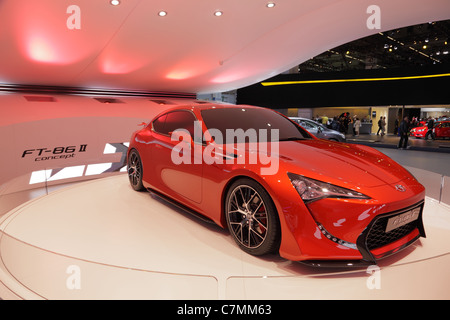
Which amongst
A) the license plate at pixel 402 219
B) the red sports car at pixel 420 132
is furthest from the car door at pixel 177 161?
the red sports car at pixel 420 132

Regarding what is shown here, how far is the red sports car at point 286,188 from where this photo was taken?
6.17 feet

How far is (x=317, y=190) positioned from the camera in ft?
6.39

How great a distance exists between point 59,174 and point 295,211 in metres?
4.56

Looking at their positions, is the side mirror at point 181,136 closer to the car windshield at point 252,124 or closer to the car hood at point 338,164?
the car windshield at point 252,124

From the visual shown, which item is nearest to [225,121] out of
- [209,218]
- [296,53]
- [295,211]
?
[209,218]

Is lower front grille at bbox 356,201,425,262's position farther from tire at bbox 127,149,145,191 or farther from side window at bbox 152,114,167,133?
tire at bbox 127,149,145,191

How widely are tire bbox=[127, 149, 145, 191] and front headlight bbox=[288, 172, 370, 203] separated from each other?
7.98 feet

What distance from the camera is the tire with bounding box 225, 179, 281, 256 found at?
2.06m

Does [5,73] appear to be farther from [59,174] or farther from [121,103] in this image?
[59,174]

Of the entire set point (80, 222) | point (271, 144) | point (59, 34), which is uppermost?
point (59, 34)

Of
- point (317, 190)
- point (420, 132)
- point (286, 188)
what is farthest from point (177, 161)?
point (420, 132)

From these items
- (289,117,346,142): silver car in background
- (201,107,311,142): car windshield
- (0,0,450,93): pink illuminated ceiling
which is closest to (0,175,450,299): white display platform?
(201,107,311,142): car windshield

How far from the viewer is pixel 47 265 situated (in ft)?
5.99

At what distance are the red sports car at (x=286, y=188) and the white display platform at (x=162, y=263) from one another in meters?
0.16
